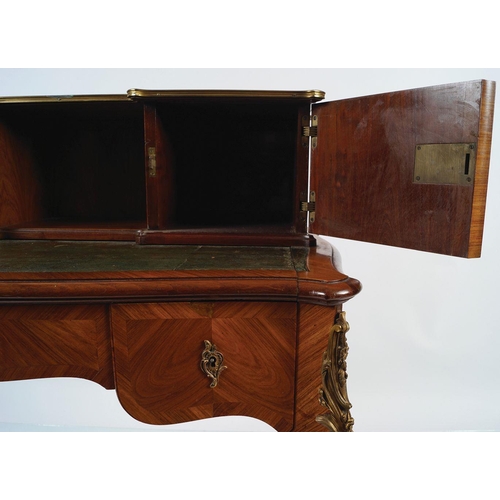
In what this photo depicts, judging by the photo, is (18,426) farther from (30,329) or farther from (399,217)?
(399,217)

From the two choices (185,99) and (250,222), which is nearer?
(185,99)

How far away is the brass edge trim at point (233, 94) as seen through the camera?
1.16m

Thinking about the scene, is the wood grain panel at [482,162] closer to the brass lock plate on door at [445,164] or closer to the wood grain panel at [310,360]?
the brass lock plate on door at [445,164]

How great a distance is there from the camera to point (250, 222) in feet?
4.80

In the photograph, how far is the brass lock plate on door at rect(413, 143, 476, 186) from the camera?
935mm

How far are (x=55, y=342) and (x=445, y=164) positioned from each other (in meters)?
0.87

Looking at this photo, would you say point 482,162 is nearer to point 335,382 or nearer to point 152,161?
point 335,382

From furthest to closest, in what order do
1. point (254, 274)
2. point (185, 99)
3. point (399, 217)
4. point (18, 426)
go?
point (18, 426)
point (185, 99)
point (399, 217)
point (254, 274)

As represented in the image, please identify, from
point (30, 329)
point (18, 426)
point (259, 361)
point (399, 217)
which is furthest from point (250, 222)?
point (18, 426)

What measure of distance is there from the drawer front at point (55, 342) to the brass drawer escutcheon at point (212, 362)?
A: 0.19 metres

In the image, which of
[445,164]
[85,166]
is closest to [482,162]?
[445,164]

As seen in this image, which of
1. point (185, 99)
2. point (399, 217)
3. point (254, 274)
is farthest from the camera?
point (185, 99)

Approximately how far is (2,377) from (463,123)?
1061 mm

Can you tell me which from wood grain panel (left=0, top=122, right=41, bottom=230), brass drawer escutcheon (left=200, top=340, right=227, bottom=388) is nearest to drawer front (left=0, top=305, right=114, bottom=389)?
brass drawer escutcheon (left=200, top=340, right=227, bottom=388)
